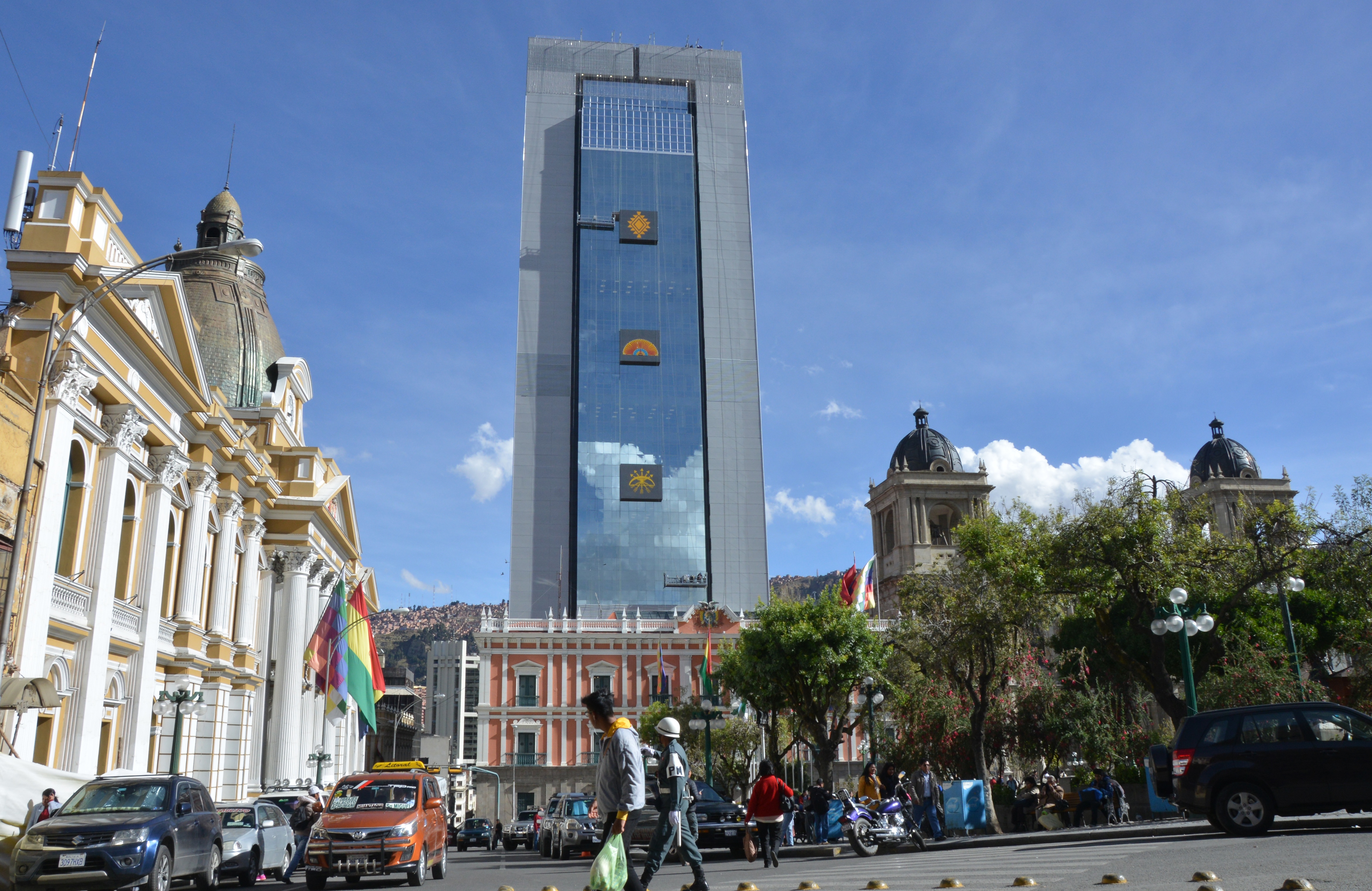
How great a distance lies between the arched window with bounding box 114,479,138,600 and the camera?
2616 cm

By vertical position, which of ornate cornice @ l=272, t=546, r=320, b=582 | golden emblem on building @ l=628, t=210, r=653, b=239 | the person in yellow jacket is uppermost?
golden emblem on building @ l=628, t=210, r=653, b=239

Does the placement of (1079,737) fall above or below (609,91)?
below

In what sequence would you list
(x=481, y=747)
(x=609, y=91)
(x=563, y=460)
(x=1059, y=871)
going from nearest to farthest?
(x=1059, y=871) < (x=481, y=747) < (x=563, y=460) < (x=609, y=91)

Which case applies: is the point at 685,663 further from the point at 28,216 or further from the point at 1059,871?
the point at 1059,871

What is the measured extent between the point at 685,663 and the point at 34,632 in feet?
155

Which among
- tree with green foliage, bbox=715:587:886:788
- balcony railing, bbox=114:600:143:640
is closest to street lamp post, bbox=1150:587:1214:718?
tree with green foliage, bbox=715:587:886:788

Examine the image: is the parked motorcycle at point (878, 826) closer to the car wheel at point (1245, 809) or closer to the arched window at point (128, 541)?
the car wheel at point (1245, 809)

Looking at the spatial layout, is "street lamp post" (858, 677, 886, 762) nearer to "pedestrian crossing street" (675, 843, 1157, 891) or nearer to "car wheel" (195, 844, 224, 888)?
"pedestrian crossing street" (675, 843, 1157, 891)

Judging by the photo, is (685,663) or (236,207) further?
(685,663)

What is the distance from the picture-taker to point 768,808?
669 inches

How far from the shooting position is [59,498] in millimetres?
21156

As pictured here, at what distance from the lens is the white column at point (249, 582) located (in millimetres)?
33844

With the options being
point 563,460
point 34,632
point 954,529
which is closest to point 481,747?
point 563,460

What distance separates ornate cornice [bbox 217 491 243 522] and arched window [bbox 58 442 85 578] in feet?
30.3
